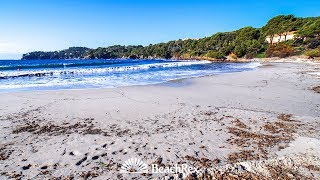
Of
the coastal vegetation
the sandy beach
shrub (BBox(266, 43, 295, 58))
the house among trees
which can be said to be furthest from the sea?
the house among trees

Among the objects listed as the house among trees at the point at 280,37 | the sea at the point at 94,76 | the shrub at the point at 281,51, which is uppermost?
the house among trees at the point at 280,37

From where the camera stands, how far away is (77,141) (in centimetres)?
581

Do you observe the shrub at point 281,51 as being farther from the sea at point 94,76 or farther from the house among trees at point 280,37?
the sea at point 94,76

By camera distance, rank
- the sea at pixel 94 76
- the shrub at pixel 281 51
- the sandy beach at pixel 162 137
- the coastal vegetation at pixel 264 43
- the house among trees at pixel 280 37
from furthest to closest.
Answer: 1. the house among trees at pixel 280 37
2. the coastal vegetation at pixel 264 43
3. the shrub at pixel 281 51
4. the sea at pixel 94 76
5. the sandy beach at pixel 162 137

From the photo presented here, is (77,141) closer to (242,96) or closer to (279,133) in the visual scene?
(279,133)

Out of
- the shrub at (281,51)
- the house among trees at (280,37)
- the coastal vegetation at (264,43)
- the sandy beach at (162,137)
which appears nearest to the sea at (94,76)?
the sandy beach at (162,137)

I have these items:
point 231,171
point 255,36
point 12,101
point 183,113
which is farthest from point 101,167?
point 255,36

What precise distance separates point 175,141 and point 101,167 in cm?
198

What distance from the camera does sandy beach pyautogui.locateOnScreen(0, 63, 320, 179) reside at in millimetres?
4383

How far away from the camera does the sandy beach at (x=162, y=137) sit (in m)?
4.38

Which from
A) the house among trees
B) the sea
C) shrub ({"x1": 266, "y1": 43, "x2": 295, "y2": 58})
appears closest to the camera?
the sea

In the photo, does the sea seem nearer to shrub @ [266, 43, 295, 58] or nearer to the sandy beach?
the sandy beach

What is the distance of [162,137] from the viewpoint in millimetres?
6039

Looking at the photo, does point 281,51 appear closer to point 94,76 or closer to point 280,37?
point 280,37
